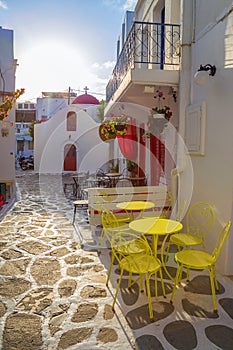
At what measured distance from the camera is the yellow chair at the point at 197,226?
174 inches

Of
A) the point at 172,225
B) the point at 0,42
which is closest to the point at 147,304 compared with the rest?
the point at 172,225

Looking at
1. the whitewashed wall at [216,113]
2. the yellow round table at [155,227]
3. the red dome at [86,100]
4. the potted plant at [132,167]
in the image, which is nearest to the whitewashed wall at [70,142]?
the red dome at [86,100]

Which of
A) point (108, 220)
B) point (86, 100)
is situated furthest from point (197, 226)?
point (86, 100)

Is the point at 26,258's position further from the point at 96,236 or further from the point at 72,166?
the point at 72,166

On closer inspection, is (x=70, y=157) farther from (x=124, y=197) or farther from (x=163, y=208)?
(x=163, y=208)

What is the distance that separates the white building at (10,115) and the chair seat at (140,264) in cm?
826

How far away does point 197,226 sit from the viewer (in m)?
5.43

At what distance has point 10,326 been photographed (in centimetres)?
323

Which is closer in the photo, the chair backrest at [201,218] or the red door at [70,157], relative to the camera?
the chair backrest at [201,218]

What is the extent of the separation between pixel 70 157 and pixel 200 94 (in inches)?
722

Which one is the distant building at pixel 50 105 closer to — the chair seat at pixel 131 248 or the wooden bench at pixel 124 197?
the wooden bench at pixel 124 197

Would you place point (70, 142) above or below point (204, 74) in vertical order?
below

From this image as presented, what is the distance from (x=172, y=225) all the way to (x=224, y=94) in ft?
7.56

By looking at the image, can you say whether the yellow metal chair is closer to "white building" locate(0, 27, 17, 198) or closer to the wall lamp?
the wall lamp
